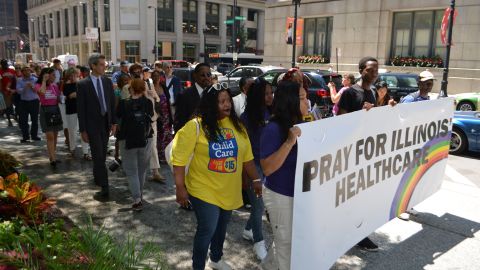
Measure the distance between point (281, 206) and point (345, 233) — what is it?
2.77 ft

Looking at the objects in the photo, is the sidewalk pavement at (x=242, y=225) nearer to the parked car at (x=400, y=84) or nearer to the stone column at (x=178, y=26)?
the parked car at (x=400, y=84)

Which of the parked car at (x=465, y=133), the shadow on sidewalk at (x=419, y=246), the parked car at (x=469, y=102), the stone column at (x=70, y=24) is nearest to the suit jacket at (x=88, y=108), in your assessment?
the shadow on sidewalk at (x=419, y=246)

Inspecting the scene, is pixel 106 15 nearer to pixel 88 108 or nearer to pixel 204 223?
pixel 88 108

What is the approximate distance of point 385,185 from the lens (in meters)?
4.30

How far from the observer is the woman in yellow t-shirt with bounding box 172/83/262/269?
11.2ft

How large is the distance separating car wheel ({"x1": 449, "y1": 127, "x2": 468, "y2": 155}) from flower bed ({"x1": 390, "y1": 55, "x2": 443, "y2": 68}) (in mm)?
20033

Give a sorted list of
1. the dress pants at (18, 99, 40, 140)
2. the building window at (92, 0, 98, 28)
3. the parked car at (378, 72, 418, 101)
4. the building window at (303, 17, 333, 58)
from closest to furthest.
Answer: the dress pants at (18, 99, 40, 140) → the parked car at (378, 72, 418, 101) → the building window at (303, 17, 333, 58) → the building window at (92, 0, 98, 28)

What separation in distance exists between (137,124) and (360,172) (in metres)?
2.94

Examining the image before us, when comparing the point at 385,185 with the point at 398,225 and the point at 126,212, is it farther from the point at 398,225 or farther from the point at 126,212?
the point at 126,212

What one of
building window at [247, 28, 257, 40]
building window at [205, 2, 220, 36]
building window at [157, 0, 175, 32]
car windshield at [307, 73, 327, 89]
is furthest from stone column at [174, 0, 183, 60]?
car windshield at [307, 73, 327, 89]

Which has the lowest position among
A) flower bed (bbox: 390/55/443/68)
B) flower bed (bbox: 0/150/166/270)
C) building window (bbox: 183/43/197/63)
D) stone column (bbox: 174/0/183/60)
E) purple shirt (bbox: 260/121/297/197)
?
flower bed (bbox: 0/150/166/270)

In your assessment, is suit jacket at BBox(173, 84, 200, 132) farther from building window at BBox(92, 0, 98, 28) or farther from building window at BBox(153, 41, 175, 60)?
building window at BBox(92, 0, 98, 28)

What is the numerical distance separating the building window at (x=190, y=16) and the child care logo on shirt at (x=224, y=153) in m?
70.6

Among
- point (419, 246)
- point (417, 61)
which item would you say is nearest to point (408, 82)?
point (417, 61)
